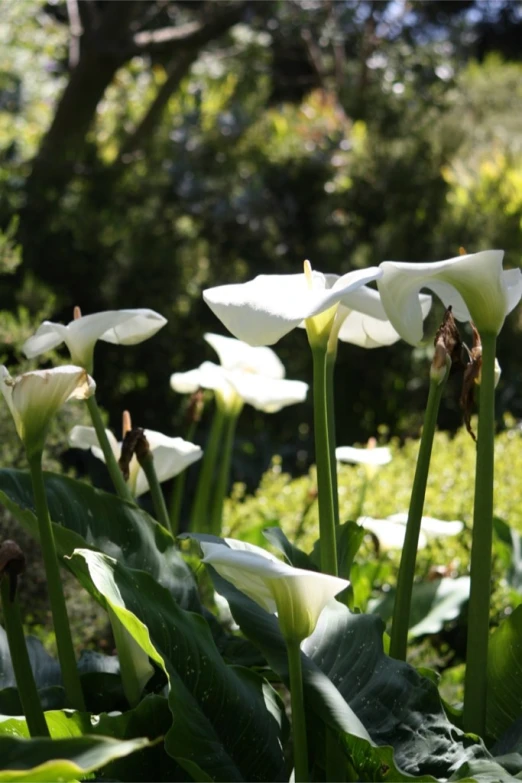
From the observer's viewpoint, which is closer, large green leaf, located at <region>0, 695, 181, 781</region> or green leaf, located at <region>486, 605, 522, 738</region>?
large green leaf, located at <region>0, 695, 181, 781</region>

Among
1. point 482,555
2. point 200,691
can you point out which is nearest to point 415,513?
point 482,555

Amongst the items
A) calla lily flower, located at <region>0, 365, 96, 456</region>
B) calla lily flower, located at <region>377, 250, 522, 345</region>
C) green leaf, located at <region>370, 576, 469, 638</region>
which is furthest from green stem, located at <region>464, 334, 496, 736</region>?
green leaf, located at <region>370, 576, 469, 638</region>

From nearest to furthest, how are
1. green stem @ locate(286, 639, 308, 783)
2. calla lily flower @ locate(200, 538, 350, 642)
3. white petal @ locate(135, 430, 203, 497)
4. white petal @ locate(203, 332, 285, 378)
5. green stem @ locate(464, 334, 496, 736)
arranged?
calla lily flower @ locate(200, 538, 350, 642)
green stem @ locate(286, 639, 308, 783)
green stem @ locate(464, 334, 496, 736)
white petal @ locate(135, 430, 203, 497)
white petal @ locate(203, 332, 285, 378)

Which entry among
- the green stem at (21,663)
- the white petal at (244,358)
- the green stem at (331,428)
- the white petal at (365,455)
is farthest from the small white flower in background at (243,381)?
the green stem at (21,663)

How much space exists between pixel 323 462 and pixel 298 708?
0.28m

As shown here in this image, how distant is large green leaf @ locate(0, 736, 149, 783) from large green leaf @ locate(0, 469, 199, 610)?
49 cm

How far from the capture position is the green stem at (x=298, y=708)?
1.00m

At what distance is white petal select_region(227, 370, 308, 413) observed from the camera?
1979mm

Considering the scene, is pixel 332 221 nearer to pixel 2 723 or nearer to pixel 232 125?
pixel 232 125

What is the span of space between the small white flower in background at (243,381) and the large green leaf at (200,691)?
86 cm

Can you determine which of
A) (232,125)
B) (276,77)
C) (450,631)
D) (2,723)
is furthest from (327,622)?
(276,77)

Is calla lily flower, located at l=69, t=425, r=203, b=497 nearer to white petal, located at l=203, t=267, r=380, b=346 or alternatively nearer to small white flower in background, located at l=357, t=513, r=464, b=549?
small white flower in background, located at l=357, t=513, r=464, b=549

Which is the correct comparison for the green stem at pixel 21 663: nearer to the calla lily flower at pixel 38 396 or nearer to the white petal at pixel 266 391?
the calla lily flower at pixel 38 396

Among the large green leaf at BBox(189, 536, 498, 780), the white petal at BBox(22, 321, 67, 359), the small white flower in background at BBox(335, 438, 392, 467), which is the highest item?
the white petal at BBox(22, 321, 67, 359)
